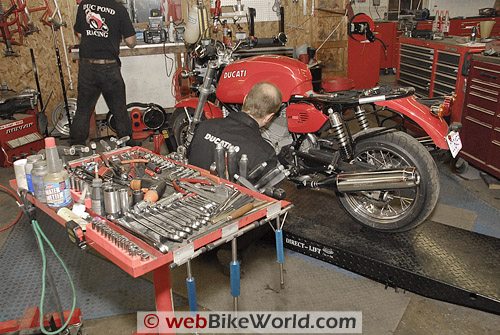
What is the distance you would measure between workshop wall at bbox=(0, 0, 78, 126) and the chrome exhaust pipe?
167 inches

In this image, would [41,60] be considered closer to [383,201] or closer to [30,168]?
[30,168]

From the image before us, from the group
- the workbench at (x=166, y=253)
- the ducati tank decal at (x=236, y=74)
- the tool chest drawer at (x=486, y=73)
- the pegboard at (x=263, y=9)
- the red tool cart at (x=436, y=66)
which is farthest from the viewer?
the pegboard at (x=263, y=9)

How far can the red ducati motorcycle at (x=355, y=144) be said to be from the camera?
7.31 ft

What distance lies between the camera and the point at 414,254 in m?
2.19

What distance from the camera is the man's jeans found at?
3.80 m

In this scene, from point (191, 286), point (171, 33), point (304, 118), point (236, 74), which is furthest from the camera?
point (171, 33)

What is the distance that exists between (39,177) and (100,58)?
2378 millimetres

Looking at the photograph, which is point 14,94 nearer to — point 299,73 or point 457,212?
point 299,73

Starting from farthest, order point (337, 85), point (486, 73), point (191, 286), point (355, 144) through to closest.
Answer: point (337, 85) → point (486, 73) → point (355, 144) → point (191, 286)

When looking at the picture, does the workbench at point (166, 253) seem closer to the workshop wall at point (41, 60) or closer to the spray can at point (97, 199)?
the spray can at point (97, 199)

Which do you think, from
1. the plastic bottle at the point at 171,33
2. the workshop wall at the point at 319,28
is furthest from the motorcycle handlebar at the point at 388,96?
the workshop wall at the point at 319,28

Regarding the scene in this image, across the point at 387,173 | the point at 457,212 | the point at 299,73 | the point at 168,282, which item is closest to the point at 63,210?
the point at 168,282

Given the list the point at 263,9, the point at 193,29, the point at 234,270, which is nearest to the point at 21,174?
the point at 234,270

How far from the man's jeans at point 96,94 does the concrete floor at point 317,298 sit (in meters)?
2.03
